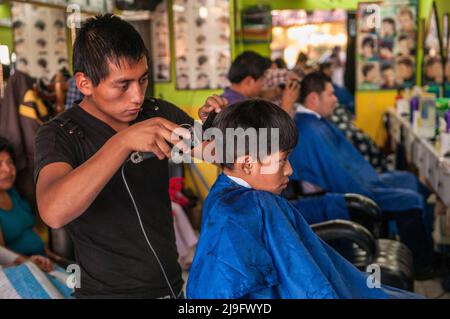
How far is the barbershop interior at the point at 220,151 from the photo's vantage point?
1.26 metres

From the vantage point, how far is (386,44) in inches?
240

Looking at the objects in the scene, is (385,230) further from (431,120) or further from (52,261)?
(52,261)

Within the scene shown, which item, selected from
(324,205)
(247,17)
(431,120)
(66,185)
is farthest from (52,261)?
(247,17)

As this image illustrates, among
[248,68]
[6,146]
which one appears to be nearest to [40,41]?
[6,146]

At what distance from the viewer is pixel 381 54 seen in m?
6.13

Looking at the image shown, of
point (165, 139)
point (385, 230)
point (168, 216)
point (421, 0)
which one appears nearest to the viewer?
point (165, 139)

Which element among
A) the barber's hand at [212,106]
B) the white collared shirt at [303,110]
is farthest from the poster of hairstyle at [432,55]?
the barber's hand at [212,106]

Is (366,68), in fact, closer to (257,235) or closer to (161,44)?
(161,44)

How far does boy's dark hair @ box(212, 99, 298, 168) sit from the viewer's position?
133 cm

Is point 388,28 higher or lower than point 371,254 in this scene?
higher

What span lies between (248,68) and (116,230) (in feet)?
7.08

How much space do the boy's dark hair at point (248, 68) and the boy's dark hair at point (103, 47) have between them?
82.0 inches

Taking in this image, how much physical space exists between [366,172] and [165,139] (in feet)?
8.81

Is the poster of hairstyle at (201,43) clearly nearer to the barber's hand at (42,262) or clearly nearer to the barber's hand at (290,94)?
the barber's hand at (290,94)
